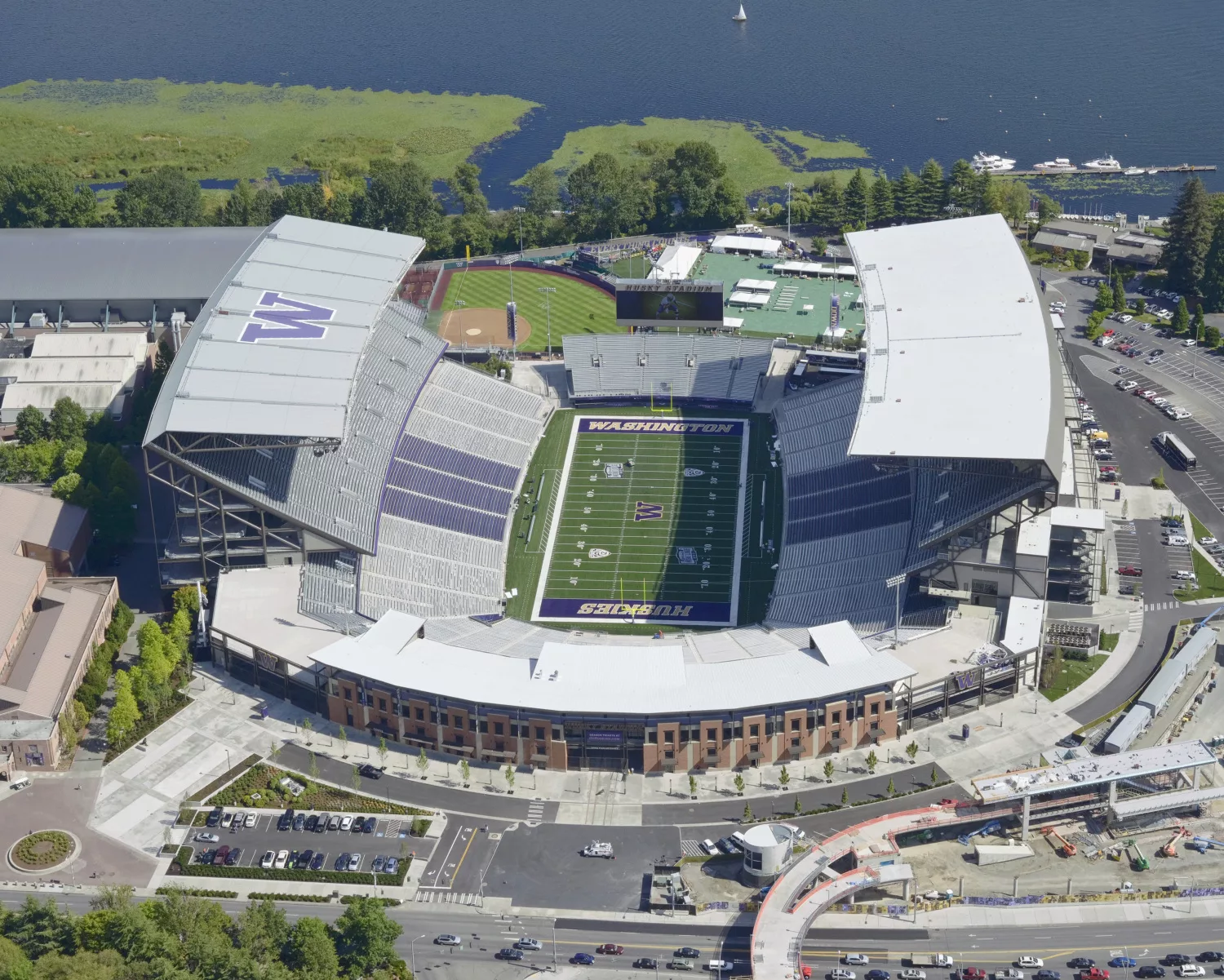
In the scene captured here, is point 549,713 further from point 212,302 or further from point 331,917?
point 212,302

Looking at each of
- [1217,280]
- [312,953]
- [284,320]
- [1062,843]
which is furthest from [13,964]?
[1217,280]

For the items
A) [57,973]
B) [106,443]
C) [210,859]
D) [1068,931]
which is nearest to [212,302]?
[106,443]

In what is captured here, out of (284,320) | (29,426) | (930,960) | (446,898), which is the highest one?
Answer: (284,320)

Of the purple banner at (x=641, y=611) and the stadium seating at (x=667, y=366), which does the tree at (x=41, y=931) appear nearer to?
the purple banner at (x=641, y=611)

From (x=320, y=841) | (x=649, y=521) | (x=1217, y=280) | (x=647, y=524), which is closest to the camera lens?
(x=320, y=841)

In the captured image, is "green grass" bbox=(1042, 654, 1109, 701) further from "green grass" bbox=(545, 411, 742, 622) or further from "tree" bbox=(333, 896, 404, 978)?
"tree" bbox=(333, 896, 404, 978)

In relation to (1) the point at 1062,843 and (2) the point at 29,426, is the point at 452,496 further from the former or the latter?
(1) the point at 1062,843

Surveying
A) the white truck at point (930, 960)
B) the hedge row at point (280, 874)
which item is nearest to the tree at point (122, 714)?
the hedge row at point (280, 874)

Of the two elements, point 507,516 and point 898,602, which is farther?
point 507,516
